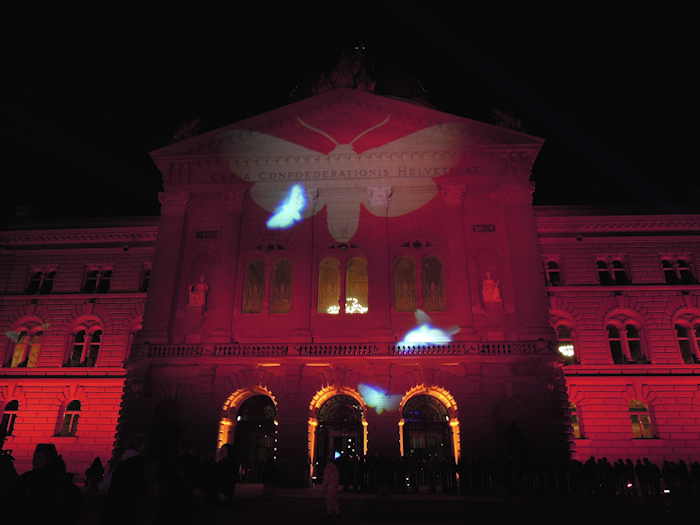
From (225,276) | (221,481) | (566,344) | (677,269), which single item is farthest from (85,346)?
(677,269)

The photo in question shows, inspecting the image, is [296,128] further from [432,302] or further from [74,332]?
[74,332]

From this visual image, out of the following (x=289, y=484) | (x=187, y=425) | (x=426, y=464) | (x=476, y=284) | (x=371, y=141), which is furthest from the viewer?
(x=371, y=141)

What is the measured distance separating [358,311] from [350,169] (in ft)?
25.7

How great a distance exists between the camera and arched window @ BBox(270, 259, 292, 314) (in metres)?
28.2

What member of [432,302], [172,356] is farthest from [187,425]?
[432,302]

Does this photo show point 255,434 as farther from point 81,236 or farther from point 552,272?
point 552,272

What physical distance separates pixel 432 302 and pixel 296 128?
12081 mm

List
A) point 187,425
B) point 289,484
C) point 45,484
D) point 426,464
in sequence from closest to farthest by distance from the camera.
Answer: point 45,484, point 426,464, point 289,484, point 187,425

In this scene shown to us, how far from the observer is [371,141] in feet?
98.7

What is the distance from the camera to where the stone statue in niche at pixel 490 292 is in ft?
88.3

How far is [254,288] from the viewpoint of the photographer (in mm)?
28781

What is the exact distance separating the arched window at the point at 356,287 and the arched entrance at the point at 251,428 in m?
6.09

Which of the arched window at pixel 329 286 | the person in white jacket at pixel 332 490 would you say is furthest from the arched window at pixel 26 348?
the person in white jacket at pixel 332 490

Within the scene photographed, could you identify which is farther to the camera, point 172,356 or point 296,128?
point 296,128
